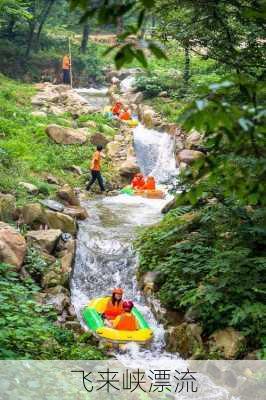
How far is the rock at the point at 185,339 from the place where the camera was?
7.61m

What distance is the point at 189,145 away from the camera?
17.8 metres

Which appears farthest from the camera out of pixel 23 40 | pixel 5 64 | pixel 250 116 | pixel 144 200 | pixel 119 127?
pixel 23 40

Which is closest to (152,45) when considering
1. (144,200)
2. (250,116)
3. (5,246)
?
(250,116)

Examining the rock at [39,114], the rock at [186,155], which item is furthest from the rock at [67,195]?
the rock at [39,114]

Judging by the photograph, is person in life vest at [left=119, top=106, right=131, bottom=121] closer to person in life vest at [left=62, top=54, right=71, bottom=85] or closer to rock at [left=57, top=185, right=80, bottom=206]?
person in life vest at [left=62, top=54, right=71, bottom=85]

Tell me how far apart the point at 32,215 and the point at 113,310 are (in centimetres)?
316

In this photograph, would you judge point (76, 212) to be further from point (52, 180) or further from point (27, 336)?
point (27, 336)

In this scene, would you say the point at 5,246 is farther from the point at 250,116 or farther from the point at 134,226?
the point at 250,116

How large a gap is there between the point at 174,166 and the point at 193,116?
16431mm

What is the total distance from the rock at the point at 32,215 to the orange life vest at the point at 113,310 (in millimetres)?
2871

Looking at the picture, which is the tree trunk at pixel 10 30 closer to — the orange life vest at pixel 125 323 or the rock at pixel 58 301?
the rock at pixel 58 301

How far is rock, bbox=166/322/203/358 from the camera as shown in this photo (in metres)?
7.61

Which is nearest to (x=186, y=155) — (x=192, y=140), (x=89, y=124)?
(x=192, y=140)

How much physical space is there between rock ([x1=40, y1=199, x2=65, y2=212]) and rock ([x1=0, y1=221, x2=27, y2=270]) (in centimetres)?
266
